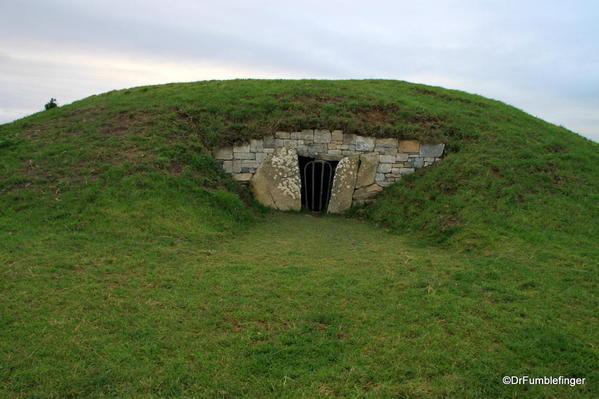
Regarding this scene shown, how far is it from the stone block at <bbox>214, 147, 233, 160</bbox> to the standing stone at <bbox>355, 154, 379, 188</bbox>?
11.7 feet

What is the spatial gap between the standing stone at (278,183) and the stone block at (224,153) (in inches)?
36.3

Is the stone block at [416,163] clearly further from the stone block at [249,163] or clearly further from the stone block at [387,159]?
the stone block at [249,163]

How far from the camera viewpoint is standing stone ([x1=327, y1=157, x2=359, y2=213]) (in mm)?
10922

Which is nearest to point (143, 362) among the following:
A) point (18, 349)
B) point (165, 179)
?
point (18, 349)

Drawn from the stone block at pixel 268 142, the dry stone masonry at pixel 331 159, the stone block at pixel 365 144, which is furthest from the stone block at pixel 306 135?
the stone block at pixel 365 144

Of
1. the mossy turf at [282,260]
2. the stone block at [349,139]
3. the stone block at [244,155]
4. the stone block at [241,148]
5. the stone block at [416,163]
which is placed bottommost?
the mossy turf at [282,260]

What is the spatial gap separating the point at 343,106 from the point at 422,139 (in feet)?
8.44

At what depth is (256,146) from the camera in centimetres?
1138

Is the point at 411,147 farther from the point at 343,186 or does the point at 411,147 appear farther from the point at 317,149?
the point at 317,149

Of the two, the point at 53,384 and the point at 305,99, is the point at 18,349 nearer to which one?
the point at 53,384

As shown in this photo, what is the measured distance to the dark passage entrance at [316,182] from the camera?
11750 mm

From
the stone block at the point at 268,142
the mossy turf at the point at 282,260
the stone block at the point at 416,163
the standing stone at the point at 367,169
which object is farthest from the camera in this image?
the stone block at the point at 268,142

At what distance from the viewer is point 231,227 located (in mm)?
8578

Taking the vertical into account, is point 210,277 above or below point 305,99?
below
